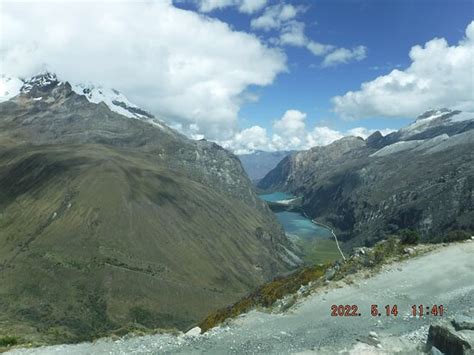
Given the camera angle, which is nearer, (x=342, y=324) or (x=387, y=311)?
(x=342, y=324)

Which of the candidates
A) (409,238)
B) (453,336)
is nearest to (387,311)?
(453,336)

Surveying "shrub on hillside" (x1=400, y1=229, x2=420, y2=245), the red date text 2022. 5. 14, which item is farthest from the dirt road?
"shrub on hillside" (x1=400, y1=229, x2=420, y2=245)

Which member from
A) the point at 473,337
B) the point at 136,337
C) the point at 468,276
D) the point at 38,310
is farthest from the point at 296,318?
the point at 38,310

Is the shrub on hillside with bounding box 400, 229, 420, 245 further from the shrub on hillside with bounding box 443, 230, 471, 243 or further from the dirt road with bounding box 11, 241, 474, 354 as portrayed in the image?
the dirt road with bounding box 11, 241, 474, 354

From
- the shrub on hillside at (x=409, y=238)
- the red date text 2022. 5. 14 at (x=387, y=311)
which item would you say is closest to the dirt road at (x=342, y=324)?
the red date text 2022. 5. 14 at (x=387, y=311)

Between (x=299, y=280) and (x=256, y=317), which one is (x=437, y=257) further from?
(x=256, y=317)

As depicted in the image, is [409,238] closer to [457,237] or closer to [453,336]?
[457,237]

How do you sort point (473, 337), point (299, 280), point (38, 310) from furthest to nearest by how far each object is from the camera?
point (38, 310) → point (299, 280) → point (473, 337)

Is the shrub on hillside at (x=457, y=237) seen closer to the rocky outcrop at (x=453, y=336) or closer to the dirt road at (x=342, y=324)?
the dirt road at (x=342, y=324)
